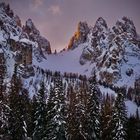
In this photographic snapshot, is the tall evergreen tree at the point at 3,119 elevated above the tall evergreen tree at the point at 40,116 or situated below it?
below

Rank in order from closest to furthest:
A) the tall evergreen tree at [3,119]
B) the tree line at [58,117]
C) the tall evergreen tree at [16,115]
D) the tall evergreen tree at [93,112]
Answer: the tall evergreen tree at [3,119] < the tree line at [58,117] < the tall evergreen tree at [16,115] < the tall evergreen tree at [93,112]

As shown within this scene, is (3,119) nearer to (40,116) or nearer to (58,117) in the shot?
(58,117)

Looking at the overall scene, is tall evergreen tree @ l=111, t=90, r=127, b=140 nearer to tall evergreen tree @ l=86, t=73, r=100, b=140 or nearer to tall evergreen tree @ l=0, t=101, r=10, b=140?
tall evergreen tree @ l=86, t=73, r=100, b=140

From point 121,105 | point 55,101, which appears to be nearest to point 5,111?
point 55,101

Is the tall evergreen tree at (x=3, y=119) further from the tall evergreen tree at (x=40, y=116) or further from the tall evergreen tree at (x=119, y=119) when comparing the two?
the tall evergreen tree at (x=119, y=119)

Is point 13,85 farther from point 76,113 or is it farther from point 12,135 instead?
point 76,113

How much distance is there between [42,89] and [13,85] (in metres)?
6.29

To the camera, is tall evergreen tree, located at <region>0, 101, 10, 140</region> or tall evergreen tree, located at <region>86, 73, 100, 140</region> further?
tall evergreen tree, located at <region>86, 73, 100, 140</region>

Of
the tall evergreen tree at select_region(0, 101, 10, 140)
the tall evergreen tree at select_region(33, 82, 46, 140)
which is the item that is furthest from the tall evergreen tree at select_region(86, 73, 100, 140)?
the tall evergreen tree at select_region(0, 101, 10, 140)

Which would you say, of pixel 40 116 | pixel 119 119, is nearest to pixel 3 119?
pixel 40 116

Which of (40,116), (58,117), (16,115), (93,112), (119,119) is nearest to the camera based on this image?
(58,117)

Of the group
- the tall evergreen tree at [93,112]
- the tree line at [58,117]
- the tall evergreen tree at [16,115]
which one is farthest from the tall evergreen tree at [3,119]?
the tall evergreen tree at [93,112]

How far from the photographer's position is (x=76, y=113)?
63281 mm

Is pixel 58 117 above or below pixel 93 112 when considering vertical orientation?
below
